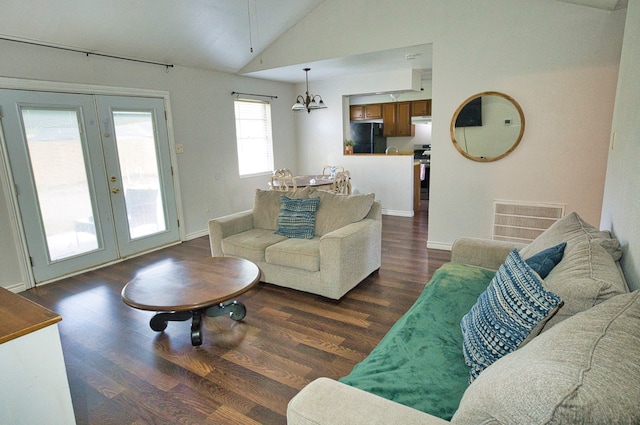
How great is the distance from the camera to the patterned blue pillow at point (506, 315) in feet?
4.06

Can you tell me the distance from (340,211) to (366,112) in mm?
5108

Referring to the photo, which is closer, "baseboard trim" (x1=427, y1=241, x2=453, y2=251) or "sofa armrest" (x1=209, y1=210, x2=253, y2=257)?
"sofa armrest" (x1=209, y1=210, x2=253, y2=257)

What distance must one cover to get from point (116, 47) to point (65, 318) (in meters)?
3.02

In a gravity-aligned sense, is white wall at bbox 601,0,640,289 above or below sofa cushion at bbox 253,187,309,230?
above

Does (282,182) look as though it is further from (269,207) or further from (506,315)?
(506,315)

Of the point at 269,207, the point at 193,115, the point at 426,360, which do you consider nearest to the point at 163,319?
the point at 269,207

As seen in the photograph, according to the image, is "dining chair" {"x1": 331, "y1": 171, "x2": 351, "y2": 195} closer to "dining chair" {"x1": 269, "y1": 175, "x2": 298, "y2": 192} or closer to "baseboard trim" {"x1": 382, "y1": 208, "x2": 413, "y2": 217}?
"dining chair" {"x1": 269, "y1": 175, "x2": 298, "y2": 192}

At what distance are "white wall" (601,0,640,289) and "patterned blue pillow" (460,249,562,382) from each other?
41cm

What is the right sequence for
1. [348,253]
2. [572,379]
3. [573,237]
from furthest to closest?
[348,253] < [573,237] < [572,379]

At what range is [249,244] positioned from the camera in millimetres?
3486

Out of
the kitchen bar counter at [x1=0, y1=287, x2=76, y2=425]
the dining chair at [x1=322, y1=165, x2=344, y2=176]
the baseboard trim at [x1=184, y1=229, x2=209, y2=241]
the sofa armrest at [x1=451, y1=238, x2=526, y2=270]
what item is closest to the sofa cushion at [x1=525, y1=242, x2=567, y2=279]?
the sofa armrest at [x1=451, y1=238, x2=526, y2=270]

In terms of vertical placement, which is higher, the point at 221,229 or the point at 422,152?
the point at 422,152

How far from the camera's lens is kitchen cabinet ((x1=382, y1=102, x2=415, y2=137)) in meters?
7.92

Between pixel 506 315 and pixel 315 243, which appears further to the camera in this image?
pixel 315 243
